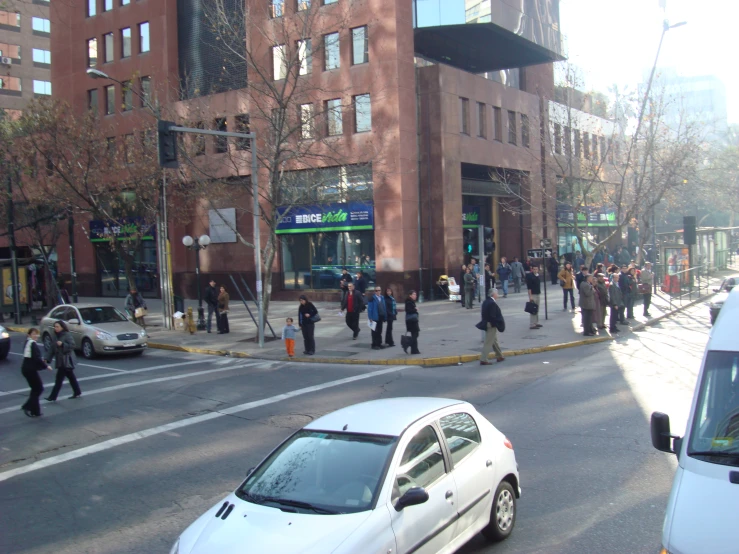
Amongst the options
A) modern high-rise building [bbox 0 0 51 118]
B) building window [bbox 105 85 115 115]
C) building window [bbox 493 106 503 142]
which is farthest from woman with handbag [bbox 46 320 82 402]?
modern high-rise building [bbox 0 0 51 118]

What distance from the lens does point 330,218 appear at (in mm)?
31172

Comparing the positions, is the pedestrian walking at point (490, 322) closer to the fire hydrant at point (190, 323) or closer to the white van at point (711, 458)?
the white van at point (711, 458)

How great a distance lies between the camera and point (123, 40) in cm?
3806

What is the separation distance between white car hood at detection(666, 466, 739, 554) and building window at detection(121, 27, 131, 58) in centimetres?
4016

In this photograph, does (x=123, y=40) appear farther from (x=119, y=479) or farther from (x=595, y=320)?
(x=119, y=479)

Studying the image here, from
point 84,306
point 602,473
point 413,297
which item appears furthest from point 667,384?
point 84,306

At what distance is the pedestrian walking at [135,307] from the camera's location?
23.6 meters

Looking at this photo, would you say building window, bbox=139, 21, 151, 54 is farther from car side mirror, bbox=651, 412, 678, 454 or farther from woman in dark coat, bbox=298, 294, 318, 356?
car side mirror, bbox=651, 412, 678, 454

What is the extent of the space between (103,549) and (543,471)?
480 cm

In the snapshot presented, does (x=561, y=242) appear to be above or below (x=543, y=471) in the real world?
above

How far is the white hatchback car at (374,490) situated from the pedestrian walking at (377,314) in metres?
11.9

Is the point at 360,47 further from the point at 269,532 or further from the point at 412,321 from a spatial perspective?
the point at 269,532

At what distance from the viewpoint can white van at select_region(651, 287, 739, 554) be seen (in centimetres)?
355

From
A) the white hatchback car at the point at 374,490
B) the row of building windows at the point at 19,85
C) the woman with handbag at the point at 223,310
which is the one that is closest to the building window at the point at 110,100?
the woman with handbag at the point at 223,310
